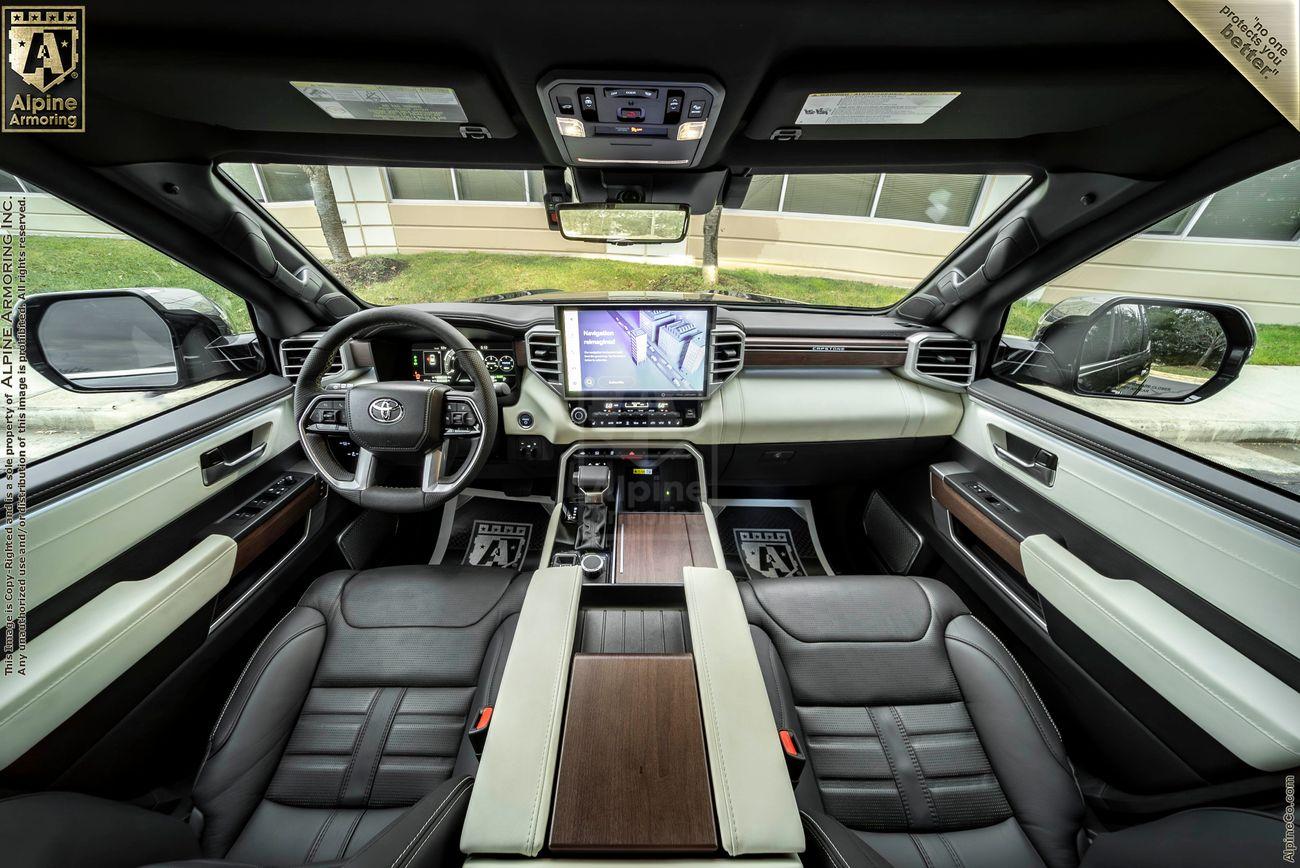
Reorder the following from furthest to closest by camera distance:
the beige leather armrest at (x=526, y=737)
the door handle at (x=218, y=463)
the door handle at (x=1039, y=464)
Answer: the door handle at (x=1039, y=464), the door handle at (x=218, y=463), the beige leather armrest at (x=526, y=737)

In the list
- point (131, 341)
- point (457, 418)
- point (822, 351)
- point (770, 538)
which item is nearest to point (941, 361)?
point (822, 351)

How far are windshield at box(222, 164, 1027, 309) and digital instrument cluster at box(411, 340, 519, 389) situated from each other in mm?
362

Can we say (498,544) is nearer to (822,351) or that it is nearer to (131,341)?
(131,341)

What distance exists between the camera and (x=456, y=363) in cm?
241

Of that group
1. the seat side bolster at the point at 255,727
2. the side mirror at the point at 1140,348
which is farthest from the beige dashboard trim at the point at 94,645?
the side mirror at the point at 1140,348

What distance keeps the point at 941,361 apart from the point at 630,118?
1.98m

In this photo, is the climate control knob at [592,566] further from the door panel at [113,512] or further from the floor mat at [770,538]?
the door panel at [113,512]

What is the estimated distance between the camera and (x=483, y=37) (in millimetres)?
1133

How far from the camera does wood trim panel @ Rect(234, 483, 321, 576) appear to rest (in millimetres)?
1691

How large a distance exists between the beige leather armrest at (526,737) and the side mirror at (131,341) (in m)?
1.84

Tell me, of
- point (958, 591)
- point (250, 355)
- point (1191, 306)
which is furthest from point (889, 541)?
point (250, 355)

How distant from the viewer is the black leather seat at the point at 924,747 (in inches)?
38.0

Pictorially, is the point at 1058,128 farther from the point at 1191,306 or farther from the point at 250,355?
the point at 250,355

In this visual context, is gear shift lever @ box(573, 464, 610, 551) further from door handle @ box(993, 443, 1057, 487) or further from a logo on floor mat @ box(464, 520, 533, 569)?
door handle @ box(993, 443, 1057, 487)
